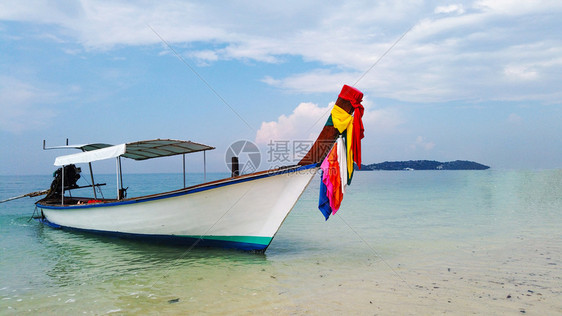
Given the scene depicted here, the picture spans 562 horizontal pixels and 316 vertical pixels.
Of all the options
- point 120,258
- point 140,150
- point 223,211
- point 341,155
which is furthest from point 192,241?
point 341,155

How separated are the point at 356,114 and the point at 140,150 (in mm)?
5898

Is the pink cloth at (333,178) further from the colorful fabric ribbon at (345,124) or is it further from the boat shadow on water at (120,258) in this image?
the boat shadow on water at (120,258)

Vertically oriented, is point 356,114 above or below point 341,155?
above

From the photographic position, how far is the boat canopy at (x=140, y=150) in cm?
851

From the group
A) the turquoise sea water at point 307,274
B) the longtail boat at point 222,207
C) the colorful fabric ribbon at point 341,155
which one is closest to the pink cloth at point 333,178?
the colorful fabric ribbon at point 341,155

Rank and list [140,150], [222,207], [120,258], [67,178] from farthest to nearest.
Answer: [67,178], [140,150], [120,258], [222,207]

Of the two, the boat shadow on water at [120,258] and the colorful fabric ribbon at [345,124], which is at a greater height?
the colorful fabric ribbon at [345,124]

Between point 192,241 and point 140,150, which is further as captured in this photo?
point 140,150

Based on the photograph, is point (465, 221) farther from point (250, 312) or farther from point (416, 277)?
point (250, 312)

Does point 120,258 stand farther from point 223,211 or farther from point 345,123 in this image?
point 345,123

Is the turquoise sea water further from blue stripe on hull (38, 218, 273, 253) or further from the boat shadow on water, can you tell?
blue stripe on hull (38, 218, 273, 253)

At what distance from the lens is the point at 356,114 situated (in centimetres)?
696

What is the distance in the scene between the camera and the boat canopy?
851 centimetres

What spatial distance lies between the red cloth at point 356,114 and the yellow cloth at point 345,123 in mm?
79
